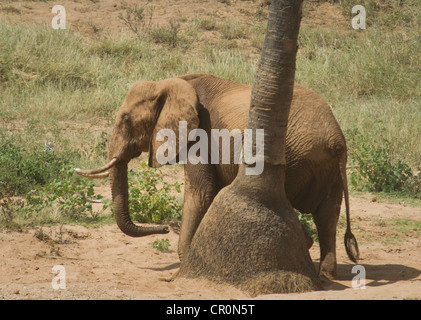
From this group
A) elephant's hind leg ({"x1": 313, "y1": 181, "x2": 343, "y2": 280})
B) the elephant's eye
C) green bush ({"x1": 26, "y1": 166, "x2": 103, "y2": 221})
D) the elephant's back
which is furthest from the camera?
A: green bush ({"x1": 26, "y1": 166, "x2": 103, "y2": 221})

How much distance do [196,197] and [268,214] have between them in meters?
1.07

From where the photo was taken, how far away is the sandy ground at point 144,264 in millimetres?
5391

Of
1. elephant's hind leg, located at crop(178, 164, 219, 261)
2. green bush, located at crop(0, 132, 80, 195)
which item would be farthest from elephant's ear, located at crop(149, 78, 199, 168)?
green bush, located at crop(0, 132, 80, 195)

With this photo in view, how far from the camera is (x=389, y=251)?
24.9 ft

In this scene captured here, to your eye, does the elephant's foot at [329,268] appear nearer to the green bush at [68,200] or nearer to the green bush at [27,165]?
the green bush at [68,200]

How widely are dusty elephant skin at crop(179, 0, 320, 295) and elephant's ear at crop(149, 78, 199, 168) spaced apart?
939mm

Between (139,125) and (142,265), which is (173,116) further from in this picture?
(142,265)

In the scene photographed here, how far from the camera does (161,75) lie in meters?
13.1

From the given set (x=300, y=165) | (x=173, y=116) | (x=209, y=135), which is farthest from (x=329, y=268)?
(x=173, y=116)

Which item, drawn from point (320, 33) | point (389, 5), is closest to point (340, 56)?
point (320, 33)

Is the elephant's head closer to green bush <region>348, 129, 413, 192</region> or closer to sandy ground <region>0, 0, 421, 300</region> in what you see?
sandy ground <region>0, 0, 421, 300</region>

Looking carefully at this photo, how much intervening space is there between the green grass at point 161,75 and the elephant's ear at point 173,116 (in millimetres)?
2777

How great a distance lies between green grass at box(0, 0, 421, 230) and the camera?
1039 cm

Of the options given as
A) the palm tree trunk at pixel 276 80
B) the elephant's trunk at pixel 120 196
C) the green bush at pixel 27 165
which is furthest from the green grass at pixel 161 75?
→ the palm tree trunk at pixel 276 80
